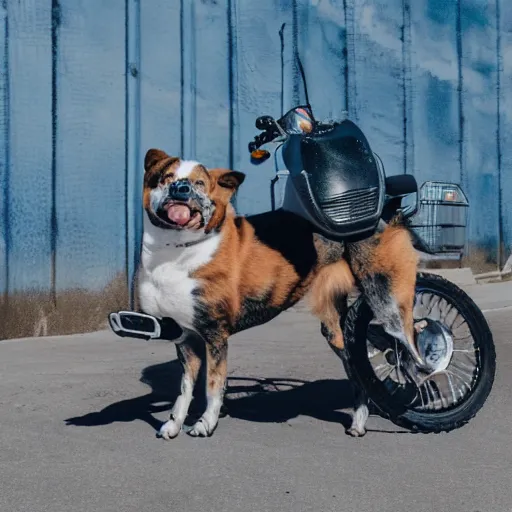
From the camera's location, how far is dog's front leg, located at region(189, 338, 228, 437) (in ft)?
12.5

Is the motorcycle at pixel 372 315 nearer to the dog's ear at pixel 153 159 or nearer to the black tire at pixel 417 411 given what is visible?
the black tire at pixel 417 411

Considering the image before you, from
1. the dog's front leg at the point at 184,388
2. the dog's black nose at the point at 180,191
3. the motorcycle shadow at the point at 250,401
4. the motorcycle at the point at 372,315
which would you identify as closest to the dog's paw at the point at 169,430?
the dog's front leg at the point at 184,388

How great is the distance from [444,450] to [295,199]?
1212 mm

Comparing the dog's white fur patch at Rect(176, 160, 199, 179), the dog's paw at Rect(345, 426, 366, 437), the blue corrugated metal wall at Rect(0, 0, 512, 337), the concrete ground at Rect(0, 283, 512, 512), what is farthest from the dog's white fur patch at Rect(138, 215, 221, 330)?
the blue corrugated metal wall at Rect(0, 0, 512, 337)

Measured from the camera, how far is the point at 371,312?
4.01m

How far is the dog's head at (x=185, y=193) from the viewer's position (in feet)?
11.6

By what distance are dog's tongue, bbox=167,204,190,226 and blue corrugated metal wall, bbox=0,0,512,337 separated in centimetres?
313

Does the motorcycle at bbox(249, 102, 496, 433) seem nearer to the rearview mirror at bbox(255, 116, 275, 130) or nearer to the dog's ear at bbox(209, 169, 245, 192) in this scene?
the rearview mirror at bbox(255, 116, 275, 130)

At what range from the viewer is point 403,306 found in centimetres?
395

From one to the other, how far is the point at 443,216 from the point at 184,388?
587 centimetres

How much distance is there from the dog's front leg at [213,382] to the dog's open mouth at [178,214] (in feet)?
1.78

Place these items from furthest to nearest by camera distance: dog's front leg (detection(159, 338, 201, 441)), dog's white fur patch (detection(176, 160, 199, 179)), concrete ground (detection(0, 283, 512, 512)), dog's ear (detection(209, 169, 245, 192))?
dog's front leg (detection(159, 338, 201, 441))
dog's ear (detection(209, 169, 245, 192))
dog's white fur patch (detection(176, 160, 199, 179))
concrete ground (detection(0, 283, 512, 512))

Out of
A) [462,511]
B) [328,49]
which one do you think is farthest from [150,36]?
[462,511]

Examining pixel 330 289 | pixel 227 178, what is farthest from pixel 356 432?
pixel 227 178
